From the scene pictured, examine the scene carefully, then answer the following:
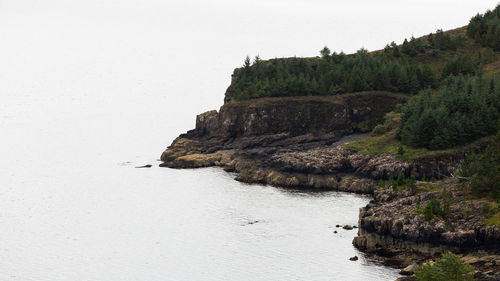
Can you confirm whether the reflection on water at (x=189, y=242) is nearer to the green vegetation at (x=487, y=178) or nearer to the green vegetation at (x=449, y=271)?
the green vegetation at (x=449, y=271)

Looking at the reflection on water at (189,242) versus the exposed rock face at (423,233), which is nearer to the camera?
the exposed rock face at (423,233)

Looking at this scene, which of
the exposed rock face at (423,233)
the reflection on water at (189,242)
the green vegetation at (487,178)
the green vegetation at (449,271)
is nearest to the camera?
the green vegetation at (449,271)

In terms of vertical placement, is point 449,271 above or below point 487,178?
below

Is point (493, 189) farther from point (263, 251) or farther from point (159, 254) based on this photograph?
point (159, 254)

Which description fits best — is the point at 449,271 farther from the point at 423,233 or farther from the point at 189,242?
the point at 189,242

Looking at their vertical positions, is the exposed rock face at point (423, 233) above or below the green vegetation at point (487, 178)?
below

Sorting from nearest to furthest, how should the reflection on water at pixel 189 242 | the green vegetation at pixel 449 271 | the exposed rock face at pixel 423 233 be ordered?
→ 1. the green vegetation at pixel 449 271
2. the exposed rock face at pixel 423 233
3. the reflection on water at pixel 189 242

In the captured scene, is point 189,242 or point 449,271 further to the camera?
point 189,242

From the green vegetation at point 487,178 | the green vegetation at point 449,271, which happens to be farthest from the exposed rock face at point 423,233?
the green vegetation at point 449,271

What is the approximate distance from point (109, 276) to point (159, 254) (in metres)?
14.8

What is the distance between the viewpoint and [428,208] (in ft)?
485

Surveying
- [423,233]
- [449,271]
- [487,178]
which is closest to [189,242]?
[423,233]

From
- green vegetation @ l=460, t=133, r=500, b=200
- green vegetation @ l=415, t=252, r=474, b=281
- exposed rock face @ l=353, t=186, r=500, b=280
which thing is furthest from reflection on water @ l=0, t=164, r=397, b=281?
green vegetation @ l=460, t=133, r=500, b=200

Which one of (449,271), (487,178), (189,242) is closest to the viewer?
(449,271)
